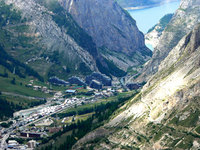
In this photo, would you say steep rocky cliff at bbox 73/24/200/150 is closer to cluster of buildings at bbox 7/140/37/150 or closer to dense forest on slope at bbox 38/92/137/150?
dense forest on slope at bbox 38/92/137/150

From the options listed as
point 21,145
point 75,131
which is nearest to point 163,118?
point 75,131

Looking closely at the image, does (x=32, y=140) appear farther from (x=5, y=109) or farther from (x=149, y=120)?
(x=149, y=120)

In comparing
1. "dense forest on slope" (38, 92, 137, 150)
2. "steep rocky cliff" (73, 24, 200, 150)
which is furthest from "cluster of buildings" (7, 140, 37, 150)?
"steep rocky cliff" (73, 24, 200, 150)

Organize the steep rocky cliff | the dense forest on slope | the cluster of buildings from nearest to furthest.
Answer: the steep rocky cliff, the dense forest on slope, the cluster of buildings

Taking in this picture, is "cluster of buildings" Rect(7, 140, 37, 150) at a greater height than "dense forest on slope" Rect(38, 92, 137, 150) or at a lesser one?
lesser

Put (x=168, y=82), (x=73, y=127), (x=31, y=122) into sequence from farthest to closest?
1. (x=31, y=122)
2. (x=73, y=127)
3. (x=168, y=82)

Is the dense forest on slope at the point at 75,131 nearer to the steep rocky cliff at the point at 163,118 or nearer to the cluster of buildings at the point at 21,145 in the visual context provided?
the cluster of buildings at the point at 21,145

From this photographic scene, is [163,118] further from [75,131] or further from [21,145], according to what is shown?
[21,145]

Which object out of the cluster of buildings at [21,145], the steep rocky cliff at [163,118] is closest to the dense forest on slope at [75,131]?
the cluster of buildings at [21,145]

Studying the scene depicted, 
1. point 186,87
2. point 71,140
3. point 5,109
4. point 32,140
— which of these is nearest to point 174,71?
point 186,87
